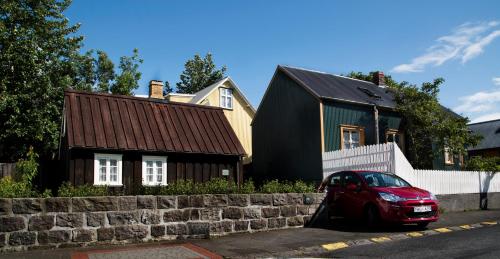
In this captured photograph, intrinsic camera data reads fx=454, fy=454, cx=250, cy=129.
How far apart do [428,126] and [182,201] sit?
17.1 meters

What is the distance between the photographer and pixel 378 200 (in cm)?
1184

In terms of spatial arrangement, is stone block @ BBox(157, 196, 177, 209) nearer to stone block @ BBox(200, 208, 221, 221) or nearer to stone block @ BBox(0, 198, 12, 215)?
stone block @ BBox(200, 208, 221, 221)

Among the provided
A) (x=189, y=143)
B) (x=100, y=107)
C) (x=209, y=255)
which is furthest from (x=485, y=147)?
(x=209, y=255)

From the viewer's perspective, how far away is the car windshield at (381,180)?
1252 centimetres

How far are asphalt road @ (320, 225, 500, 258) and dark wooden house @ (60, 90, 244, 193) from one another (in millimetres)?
10114

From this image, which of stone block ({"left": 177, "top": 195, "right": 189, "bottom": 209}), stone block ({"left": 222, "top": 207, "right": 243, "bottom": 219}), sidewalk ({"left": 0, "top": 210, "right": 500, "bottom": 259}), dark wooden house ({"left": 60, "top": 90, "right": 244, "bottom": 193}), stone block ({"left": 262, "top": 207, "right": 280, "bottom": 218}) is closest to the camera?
sidewalk ({"left": 0, "top": 210, "right": 500, "bottom": 259})

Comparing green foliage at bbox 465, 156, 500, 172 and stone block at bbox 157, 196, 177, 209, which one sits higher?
Result: green foliage at bbox 465, 156, 500, 172

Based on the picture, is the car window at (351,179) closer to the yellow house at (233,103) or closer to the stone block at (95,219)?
the stone block at (95,219)

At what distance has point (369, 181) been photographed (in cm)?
1259

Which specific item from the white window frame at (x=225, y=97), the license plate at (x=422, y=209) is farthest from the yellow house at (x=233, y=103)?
the license plate at (x=422, y=209)

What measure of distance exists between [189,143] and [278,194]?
742cm

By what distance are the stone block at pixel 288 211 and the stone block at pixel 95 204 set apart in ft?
14.5

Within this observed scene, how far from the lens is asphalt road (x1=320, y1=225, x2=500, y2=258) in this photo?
817 centimetres

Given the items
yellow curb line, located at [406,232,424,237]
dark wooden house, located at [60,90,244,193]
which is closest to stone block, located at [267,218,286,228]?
yellow curb line, located at [406,232,424,237]
